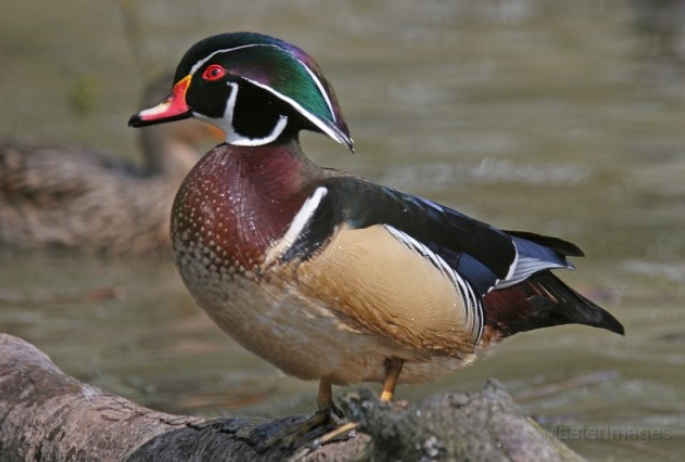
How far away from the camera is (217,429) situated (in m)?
3.64

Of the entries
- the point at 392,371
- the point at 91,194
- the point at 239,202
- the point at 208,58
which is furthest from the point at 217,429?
the point at 91,194

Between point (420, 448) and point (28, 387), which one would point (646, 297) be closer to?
point (28, 387)

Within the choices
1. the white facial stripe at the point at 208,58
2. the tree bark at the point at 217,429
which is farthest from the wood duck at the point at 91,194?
the white facial stripe at the point at 208,58

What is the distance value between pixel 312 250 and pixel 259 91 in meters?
0.46

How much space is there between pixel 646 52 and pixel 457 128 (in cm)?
274

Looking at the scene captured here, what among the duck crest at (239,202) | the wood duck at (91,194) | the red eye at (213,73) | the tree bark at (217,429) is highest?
the red eye at (213,73)

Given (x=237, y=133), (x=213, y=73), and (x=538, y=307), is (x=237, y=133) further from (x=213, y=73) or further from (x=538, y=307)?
(x=538, y=307)

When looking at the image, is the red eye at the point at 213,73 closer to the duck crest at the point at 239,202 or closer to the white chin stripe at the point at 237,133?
the white chin stripe at the point at 237,133

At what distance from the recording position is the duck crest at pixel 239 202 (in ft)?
11.3

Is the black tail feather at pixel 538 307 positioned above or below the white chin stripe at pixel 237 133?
below

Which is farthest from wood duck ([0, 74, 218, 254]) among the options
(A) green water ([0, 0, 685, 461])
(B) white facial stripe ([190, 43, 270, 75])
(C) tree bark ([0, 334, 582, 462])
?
(B) white facial stripe ([190, 43, 270, 75])

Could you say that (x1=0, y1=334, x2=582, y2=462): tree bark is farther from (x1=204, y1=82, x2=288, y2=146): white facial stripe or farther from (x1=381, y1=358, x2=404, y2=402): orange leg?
(x1=204, y1=82, x2=288, y2=146): white facial stripe

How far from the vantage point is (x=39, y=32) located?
12.7 meters

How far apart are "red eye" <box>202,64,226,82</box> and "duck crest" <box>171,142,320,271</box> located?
174mm
